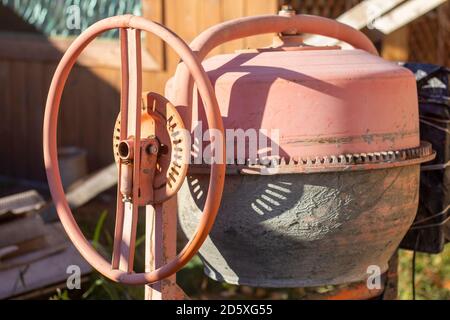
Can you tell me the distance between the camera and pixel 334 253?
8.74 ft

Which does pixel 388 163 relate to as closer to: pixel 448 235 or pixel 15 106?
pixel 448 235

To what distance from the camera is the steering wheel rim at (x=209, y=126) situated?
232cm

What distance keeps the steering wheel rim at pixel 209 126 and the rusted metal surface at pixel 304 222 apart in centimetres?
24

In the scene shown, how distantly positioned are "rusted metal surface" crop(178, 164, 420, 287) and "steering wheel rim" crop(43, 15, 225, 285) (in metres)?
0.24

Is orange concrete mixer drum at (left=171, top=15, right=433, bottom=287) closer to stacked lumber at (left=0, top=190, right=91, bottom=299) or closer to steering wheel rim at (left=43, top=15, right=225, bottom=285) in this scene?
steering wheel rim at (left=43, top=15, right=225, bottom=285)

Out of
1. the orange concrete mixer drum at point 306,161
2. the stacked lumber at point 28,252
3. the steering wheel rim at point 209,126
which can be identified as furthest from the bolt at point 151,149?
the stacked lumber at point 28,252

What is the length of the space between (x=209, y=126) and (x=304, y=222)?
465 mm

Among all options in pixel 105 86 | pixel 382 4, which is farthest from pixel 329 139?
pixel 105 86

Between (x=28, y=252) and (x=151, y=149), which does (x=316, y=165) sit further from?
(x=28, y=252)

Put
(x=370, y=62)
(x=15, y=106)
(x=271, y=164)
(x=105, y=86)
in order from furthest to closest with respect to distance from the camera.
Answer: (x=15, y=106) < (x=105, y=86) < (x=370, y=62) < (x=271, y=164)

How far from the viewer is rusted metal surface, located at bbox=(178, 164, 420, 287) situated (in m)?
2.55

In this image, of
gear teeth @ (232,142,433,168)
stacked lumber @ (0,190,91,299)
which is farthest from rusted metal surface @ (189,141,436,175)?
stacked lumber @ (0,190,91,299)

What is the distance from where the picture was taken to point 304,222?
258 centimetres

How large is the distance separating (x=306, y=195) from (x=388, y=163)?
28cm
